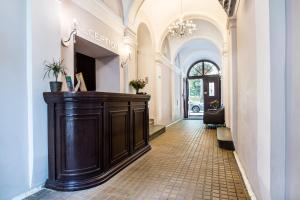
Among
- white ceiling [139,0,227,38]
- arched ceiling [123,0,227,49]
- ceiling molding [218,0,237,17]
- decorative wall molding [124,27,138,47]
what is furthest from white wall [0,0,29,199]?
white ceiling [139,0,227,38]

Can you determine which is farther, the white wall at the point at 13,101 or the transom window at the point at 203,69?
the transom window at the point at 203,69

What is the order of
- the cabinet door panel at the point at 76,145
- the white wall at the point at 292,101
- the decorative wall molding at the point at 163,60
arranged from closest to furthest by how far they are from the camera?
the white wall at the point at 292,101 < the cabinet door panel at the point at 76,145 < the decorative wall molding at the point at 163,60

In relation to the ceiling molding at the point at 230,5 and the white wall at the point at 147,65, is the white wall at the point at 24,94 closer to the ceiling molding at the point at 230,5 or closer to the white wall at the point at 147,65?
the ceiling molding at the point at 230,5

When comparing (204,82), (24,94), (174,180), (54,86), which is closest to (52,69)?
(54,86)

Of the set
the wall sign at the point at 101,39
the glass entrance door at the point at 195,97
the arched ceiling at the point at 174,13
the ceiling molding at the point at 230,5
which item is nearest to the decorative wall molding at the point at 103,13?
the wall sign at the point at 101,39

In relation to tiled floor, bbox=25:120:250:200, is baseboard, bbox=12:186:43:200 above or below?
above

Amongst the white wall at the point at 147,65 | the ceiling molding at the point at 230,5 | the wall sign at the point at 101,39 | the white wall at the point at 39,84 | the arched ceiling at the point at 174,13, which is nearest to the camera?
the white wall at the point at 39,84

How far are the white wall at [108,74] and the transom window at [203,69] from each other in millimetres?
9672

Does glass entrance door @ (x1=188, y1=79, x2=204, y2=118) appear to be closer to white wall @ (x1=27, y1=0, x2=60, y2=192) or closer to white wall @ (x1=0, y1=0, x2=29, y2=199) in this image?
white wall @ (x1=27, y1=0, x2=60, y2=192)

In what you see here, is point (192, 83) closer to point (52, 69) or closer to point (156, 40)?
point (156, 40)

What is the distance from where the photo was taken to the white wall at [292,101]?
123cm

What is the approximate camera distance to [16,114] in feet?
7.20

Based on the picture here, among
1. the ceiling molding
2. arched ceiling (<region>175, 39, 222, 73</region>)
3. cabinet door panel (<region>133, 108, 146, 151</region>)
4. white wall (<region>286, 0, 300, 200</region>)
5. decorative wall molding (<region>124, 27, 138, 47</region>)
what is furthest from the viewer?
arched ceiling (<region>175, 39, 222, 73</region>)

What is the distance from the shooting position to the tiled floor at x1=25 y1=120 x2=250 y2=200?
228 centimetres
